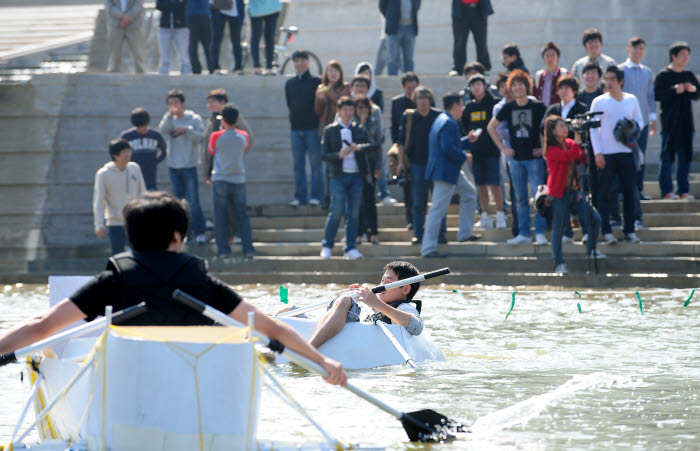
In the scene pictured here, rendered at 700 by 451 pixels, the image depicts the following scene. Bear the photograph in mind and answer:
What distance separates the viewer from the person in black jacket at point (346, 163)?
15453mm

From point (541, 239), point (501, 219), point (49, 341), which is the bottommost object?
point (541, 239)

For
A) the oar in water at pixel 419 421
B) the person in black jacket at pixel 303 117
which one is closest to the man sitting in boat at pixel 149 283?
the oar in water at pixel 419 421

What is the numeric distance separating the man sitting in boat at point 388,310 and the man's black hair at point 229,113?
621 cm

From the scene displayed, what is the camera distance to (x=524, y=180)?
15.0m

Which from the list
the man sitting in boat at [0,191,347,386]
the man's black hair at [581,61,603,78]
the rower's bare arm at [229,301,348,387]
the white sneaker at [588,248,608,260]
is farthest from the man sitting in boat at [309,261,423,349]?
the man's black hair at [581,61,603,78]

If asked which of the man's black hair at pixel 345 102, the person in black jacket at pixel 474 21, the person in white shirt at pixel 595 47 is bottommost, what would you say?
the man's black hair at pixel 345 102

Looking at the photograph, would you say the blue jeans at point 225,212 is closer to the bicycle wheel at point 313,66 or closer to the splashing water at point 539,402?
the bicycle wheel at point 313,66

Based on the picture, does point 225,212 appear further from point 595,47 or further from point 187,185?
point 595,47

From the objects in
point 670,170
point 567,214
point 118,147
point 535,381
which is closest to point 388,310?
point 535,381

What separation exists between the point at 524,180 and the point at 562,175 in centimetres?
105

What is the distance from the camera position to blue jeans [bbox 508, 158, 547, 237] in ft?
49.0

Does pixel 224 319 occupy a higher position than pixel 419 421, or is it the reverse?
pixel 224 319

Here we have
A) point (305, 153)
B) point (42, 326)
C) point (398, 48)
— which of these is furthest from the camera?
point (398, 48)

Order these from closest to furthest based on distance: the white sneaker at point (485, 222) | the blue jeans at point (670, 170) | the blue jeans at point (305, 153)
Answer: the blue jeans at point (670, 170) < the white sneaker at point (485, 222) < the blue jeans at point (305, 153)
